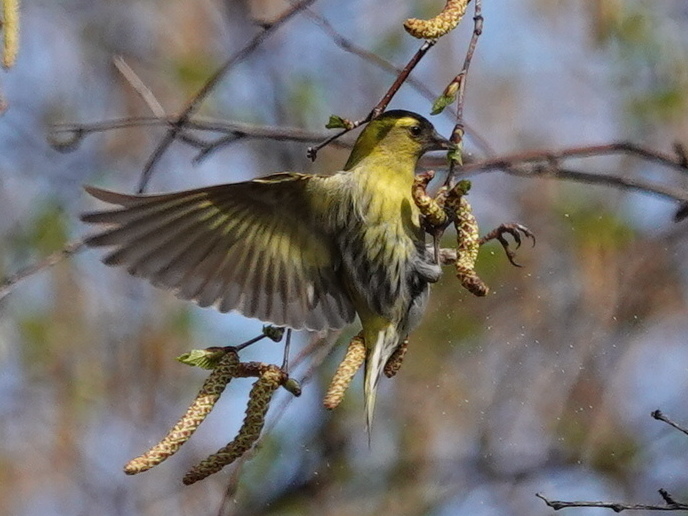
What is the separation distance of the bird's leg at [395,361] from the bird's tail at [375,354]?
0.04ft

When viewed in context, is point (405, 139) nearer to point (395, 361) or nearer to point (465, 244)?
point (395, 361)

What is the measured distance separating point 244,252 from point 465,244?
685mm

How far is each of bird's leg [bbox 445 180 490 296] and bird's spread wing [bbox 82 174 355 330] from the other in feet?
1.54

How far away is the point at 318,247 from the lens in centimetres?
267

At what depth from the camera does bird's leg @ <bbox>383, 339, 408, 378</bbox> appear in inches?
94.2

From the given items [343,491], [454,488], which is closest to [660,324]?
[454,488]

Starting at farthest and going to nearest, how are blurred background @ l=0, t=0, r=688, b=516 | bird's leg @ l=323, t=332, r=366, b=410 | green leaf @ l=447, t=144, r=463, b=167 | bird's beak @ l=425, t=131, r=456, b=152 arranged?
1. blurred background @ l=0, t=0, r=688, b=516
2. bird's beak @ l=425, t=131, r=456, b=152
3. bird's leg @ l=323, t=332, r=366, b=410
4. green leaf @ l=447, t=144, r=463, b=167

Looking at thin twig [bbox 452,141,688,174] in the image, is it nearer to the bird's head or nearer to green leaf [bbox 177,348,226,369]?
the bird's head

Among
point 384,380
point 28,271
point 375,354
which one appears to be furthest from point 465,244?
point 384,380

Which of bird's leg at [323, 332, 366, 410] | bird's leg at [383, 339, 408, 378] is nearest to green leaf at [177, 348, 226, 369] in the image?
bird's leg at [323, 332, 366, 410]

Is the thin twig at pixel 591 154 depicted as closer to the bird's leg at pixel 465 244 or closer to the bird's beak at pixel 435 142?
the bird's beak at pixel 435 142

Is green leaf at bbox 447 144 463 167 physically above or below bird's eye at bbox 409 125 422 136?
below

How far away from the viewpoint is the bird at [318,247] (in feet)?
8.29

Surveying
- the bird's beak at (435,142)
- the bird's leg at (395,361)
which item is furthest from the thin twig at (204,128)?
the bird's leg at (395,361)
